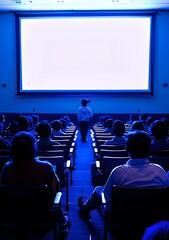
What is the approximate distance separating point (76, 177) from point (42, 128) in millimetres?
1448

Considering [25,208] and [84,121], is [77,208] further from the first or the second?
[84,121]

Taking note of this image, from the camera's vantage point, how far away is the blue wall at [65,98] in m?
14.2

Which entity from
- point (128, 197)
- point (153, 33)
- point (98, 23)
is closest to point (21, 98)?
point (98, 23)

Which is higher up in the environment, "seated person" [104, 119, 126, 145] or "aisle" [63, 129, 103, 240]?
"seated person" [104, 119, 126, 145]

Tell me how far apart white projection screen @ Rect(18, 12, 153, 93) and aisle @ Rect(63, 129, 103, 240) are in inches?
267

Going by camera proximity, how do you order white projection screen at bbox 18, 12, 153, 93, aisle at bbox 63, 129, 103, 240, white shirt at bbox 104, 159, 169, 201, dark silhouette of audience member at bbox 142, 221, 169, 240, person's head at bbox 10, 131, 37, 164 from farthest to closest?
white projection screen at bbox 18, 12, 153, 93
aisle at bbox 63, 129, 103, 240
person's head at bbox 10, 131, 37, 164
white shirt at bbox 104, 159, 169, 201
dark silhouette of audience member at bbox 142, 221, 169, 240

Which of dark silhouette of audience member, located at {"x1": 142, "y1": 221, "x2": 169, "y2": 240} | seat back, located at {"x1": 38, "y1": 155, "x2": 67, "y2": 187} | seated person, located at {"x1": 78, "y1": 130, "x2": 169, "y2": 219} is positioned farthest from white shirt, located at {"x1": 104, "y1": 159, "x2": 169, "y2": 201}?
dark silhouette of audience member, located at {"x1": 142, "y1": 221, "x2": 169, "y2": 240}

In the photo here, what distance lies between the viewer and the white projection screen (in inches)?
550

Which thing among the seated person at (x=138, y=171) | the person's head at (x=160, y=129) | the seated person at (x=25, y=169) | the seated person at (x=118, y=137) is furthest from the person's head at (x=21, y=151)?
the seated person at (x=118, y=137)

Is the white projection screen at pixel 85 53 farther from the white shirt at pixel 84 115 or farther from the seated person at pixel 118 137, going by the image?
the seated person at pixel 118 137

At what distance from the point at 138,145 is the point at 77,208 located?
5.60 ft

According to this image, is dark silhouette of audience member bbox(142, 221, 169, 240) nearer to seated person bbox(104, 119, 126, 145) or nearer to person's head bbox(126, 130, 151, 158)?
person's head bbox(126, 130, 151, 158)

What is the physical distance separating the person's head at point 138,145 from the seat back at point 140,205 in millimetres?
478

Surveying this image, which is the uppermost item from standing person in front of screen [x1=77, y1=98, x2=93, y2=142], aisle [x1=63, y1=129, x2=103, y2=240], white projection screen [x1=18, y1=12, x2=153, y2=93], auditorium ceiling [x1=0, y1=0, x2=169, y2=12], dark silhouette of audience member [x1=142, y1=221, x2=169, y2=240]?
auditorium ceiling [x1=0, y1=0, x2=169, y2=12]
